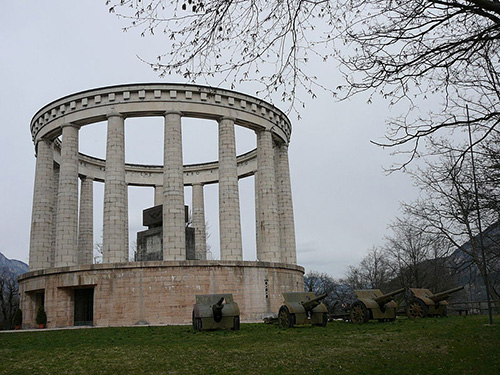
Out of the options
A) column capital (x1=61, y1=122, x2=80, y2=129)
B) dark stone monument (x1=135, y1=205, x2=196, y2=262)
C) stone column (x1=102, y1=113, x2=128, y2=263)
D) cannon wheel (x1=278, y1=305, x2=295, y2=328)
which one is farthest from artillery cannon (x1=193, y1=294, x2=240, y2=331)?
column capital (x1=61, y1=122, x2=80, y2=129)

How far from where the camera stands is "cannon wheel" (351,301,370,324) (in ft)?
69.2

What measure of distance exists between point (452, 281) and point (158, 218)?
2904cm

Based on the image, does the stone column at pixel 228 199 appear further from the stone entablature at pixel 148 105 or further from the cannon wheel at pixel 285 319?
the cannon wheel at pixel 285 319

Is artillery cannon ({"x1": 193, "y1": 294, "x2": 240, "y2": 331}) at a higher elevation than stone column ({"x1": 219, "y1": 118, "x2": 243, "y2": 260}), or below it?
below

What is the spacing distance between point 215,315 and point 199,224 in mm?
22424

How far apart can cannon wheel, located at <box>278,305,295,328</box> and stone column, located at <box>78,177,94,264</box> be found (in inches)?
848

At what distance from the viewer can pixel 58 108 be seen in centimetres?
3291

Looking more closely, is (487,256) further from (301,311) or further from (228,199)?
(228,199)

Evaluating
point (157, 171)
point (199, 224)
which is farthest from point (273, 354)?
point (157, 171)

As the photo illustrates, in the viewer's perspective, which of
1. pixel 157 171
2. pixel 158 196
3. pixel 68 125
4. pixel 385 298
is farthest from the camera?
pixel 157 171

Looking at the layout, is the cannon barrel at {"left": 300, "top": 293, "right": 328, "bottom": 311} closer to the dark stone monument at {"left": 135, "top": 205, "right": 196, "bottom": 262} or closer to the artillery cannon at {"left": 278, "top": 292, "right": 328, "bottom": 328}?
the artillery cannon at {"left": 278, "top": 292, "right": 328, "bottom": 328}

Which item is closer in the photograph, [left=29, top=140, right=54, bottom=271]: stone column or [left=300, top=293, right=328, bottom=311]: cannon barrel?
[left=300, top=293, right=328, bottom=311]: cannon barrel

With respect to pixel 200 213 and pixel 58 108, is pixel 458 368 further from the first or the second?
pixel 200 213

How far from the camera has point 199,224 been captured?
136 ft
